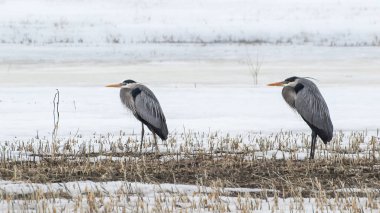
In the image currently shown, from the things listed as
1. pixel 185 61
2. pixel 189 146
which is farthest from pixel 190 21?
pixel 189 146

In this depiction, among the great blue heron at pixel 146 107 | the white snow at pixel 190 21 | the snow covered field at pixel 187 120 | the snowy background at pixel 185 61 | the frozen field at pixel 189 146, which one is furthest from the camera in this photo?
the white snow at pixel 190 21

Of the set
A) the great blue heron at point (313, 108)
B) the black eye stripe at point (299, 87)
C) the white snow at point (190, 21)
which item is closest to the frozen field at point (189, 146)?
the great blue heron at point (313, 108)

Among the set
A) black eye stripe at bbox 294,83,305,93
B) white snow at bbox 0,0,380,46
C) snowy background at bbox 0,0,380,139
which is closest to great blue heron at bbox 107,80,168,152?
snowy background at bbox 0,0,380,139

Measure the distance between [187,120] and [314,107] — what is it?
396cm

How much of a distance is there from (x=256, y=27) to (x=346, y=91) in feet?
74.8

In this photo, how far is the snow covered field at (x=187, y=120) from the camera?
21.5 ft

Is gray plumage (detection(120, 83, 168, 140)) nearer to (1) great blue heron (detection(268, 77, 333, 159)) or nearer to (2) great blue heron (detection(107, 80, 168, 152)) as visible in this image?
(2) great blue heron (detection(107, 80, 168, 152))

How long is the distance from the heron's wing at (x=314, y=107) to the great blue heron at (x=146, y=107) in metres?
1.71

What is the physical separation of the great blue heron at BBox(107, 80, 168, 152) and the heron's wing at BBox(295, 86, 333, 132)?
1709 mm

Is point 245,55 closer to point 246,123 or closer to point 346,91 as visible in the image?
point 346,91

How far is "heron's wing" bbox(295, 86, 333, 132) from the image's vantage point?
9320mm

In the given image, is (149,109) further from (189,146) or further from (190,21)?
(190,21)

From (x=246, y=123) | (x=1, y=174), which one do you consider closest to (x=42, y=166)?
(x=1, y=174)

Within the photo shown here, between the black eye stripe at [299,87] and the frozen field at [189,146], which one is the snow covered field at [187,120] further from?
the black eye stripe at [299,87]
